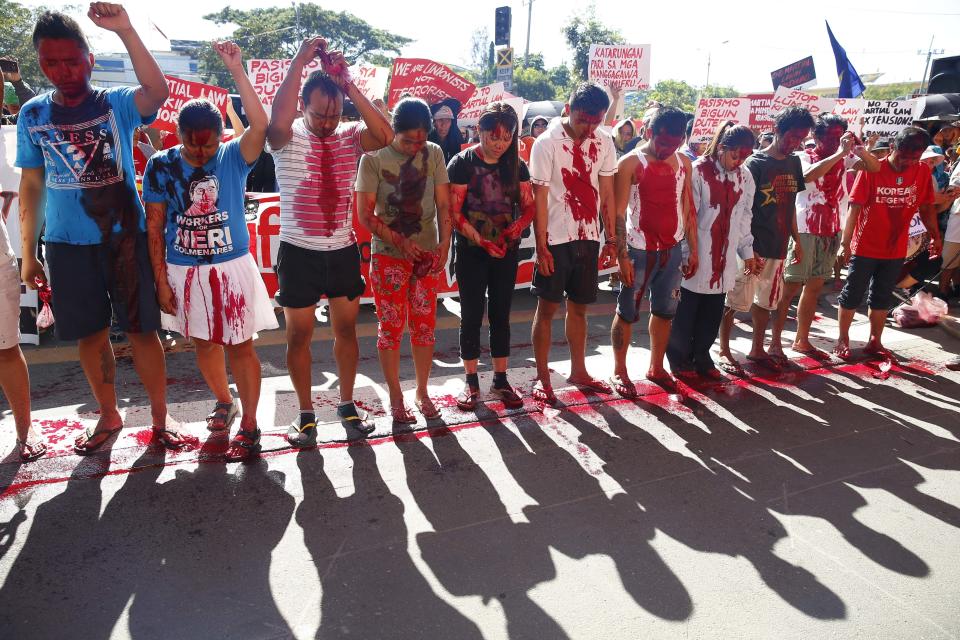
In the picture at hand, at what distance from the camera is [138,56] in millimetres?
2826

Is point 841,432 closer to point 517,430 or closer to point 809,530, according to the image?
point 809,530

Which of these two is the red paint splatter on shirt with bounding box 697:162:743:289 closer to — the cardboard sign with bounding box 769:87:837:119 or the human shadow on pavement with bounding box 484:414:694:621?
the human shadow on pavement with bounding box 484:414:694:621

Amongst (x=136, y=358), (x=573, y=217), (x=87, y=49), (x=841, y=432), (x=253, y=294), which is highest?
(x=87, y=49)

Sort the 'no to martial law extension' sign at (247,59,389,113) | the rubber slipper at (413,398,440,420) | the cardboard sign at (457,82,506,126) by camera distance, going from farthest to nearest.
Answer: the cardboard sign at (457,82,506,126) → the 'no to martial law extension' sign at (247,59,389,113) → the rubber slipper at (413,398,440,420)

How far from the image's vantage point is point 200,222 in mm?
3051

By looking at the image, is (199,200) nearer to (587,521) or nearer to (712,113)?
(587,521)

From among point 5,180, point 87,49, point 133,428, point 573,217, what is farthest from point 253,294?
point 5,180

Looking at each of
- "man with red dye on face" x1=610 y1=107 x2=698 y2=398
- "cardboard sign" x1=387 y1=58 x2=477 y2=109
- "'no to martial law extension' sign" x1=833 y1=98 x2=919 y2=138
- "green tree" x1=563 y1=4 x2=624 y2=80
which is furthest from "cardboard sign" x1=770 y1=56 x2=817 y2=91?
"green tree" x1=563 y1=4 x2=624 y2=80

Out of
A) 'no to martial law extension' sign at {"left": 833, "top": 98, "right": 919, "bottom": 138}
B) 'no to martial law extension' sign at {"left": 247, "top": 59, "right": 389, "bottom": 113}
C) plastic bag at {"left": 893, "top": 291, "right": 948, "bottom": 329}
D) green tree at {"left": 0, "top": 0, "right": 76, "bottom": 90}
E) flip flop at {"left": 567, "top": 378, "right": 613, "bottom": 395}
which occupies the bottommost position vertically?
flip flop at {"left": 567, "top": 378, "right": 613, "bottom": 395}

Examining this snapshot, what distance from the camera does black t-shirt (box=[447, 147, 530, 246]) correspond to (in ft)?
12.4

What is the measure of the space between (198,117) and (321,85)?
1.98ft

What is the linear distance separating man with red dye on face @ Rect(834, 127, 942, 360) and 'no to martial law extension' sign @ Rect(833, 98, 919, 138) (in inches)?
102

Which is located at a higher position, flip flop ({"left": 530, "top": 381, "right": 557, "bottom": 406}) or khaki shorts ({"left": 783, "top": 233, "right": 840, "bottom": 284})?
khaki shorts ({"left": 783, "top": 233, "right": 840, "bottom": 284})

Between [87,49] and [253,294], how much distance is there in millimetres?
1328
